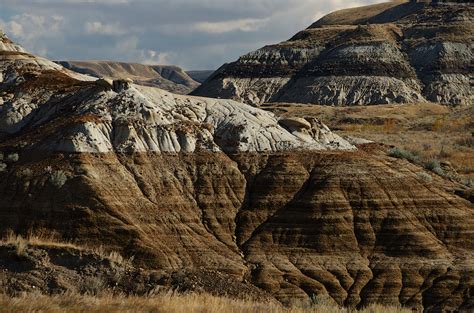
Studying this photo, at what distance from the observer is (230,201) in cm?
3200

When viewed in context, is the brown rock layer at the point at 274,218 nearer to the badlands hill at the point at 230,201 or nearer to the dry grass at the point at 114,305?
the badlands hill at the point at 230,201

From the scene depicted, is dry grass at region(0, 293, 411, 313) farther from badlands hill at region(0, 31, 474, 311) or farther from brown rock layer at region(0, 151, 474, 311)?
brown rock layer at region(0, 151, 474, 311)

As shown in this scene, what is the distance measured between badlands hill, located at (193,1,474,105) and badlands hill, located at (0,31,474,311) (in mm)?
90138

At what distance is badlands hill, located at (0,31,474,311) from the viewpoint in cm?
2827

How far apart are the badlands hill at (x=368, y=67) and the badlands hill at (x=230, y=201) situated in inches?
3549

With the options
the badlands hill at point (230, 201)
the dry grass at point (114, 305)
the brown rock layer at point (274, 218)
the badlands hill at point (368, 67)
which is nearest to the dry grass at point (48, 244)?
the badlands hill at point (230, 201)

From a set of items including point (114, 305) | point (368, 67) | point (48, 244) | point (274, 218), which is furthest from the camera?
point (368, 67)

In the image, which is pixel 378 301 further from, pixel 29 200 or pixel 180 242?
pixel 29 200

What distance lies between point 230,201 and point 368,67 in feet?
331

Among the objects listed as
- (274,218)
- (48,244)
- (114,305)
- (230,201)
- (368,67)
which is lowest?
(274,218)

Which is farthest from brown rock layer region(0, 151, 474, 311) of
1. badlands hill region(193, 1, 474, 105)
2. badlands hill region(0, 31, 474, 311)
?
badlands hill region(193, 1, 474, 105)

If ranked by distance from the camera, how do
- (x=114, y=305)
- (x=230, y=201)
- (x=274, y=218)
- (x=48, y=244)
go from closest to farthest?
1. (x=114, y=305)
2. (x=48, y=244)
3. (x=274, y=218)
4. (x=230, y=201)

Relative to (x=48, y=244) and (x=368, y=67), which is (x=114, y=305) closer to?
(x=48, y=244)

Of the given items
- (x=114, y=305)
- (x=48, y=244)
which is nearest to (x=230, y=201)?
(x=48, y=244)
